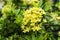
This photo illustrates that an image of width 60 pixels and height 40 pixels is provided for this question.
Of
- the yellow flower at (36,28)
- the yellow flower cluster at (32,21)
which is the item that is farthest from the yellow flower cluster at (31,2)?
the yellow flower at (36,28)

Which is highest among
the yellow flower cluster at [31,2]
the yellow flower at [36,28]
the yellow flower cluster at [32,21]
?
the yellow flower cluster at [31,2]

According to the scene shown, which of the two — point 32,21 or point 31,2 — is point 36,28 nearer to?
point 32,21

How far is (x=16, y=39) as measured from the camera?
2.96 metres

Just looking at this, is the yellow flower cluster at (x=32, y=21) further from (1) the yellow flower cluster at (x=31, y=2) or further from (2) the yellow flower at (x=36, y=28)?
(1) the yellow flower cluster at (x=31, y=2)

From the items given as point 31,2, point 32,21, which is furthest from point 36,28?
point 31,2

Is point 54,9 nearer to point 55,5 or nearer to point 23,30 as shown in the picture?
point 55,5

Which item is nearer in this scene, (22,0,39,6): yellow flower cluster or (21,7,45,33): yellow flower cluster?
(21,7,45,33): yellow flower cluster

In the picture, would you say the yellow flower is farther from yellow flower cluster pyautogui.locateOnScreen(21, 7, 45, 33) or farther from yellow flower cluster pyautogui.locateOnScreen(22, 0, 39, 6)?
yellow flower cluster pyautogui.locateOnScreen(22, 0, 39, 6)

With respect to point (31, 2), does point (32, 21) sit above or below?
below

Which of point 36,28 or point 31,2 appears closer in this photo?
point 36,28

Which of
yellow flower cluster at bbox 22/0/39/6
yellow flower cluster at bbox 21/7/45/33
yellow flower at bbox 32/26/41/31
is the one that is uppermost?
yellow flower cluster at bbox 22/0/39/6

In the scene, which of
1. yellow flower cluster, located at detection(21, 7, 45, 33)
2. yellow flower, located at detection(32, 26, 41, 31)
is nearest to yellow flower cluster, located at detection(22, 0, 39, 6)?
yellow flower cluster, located at detection(21, 7, 45, 33)

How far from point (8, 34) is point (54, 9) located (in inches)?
43.4

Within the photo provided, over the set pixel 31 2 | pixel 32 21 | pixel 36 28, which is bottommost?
pixel 36 28
